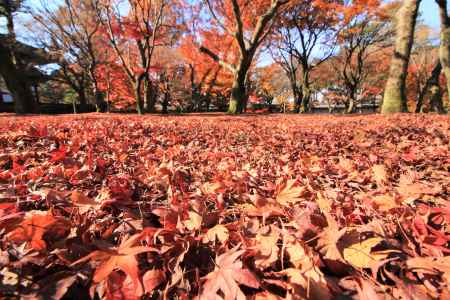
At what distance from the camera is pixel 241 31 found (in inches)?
392

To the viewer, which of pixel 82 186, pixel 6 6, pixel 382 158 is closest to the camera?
pixel 82 186

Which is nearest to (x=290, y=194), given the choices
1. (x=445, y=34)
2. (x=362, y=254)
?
(x=362, y=254)

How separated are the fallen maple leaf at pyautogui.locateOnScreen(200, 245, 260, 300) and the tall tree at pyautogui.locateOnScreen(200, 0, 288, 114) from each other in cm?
1039

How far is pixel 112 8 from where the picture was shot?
471 inches

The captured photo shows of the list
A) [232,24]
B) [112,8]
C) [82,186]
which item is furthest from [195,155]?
[232,24]

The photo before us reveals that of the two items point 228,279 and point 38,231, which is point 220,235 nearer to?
point 228,279

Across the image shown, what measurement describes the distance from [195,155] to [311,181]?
1145mm

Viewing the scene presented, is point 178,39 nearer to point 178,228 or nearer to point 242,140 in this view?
point 242,140

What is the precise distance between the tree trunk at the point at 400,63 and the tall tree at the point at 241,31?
4.10 m

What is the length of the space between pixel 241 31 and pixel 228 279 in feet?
35.3

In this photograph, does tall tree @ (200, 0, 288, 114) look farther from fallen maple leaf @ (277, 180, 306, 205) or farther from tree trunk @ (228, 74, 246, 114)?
fallen maple leaf @ (277, 180, 306, 205)

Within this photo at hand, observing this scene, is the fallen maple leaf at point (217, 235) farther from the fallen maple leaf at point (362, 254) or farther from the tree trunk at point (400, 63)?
the tree trunk at point (400, 63)

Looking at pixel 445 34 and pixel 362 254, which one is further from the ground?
pixel 445 34

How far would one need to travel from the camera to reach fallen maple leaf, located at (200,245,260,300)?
0.67 m
